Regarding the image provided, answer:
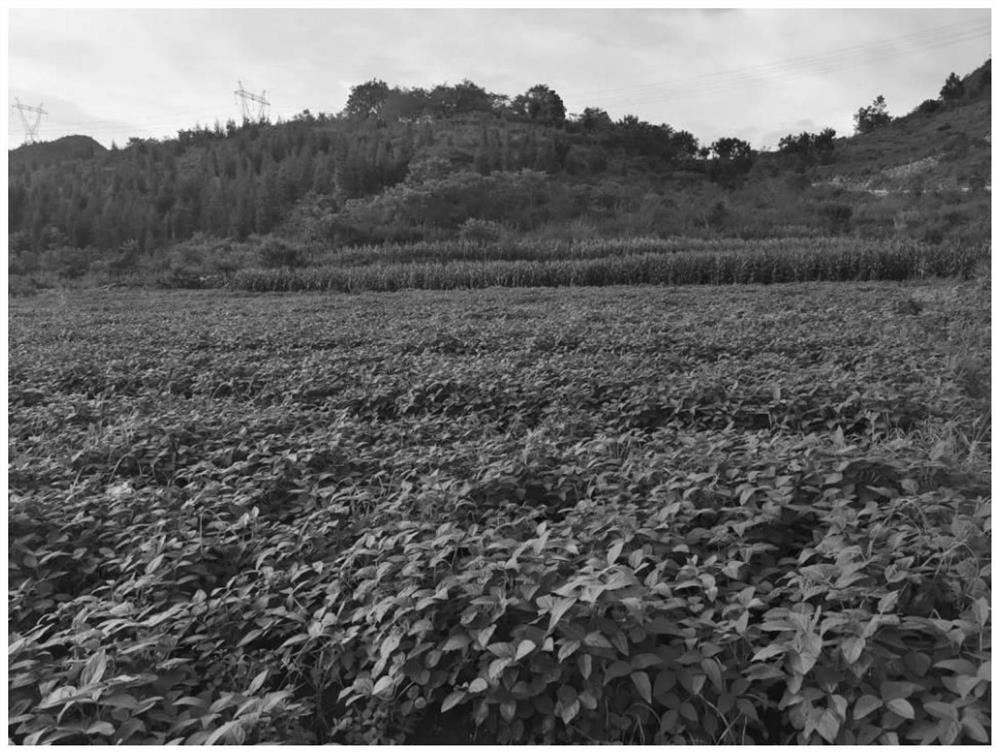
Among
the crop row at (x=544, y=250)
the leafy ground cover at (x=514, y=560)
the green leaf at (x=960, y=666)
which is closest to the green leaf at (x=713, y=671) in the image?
the leafy ground cover at (x=514, y=560)

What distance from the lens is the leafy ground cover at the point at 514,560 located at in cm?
221

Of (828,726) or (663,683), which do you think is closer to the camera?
(828,726)

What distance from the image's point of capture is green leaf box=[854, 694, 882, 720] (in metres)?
2.00

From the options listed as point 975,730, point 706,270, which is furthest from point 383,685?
point 706,270

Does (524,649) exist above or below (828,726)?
above

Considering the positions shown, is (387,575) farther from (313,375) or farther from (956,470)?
(313,375)

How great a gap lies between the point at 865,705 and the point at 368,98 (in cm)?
7524

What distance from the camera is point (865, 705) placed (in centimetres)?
202

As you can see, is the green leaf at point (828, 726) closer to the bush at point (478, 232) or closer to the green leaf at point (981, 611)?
the green leaf at point (981, 611)

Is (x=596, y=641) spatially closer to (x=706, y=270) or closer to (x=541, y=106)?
(x=706, y=270)

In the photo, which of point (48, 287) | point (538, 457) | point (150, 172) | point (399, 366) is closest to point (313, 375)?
point (399, 366)

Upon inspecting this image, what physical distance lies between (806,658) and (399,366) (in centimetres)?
539

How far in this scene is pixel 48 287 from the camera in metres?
27.3

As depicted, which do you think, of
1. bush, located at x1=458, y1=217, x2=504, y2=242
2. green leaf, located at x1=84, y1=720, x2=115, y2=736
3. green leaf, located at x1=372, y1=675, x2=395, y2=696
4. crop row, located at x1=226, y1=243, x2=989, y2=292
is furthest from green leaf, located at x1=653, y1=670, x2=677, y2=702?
bush, located at x1=458, y1=217, x2=504, y2=242
